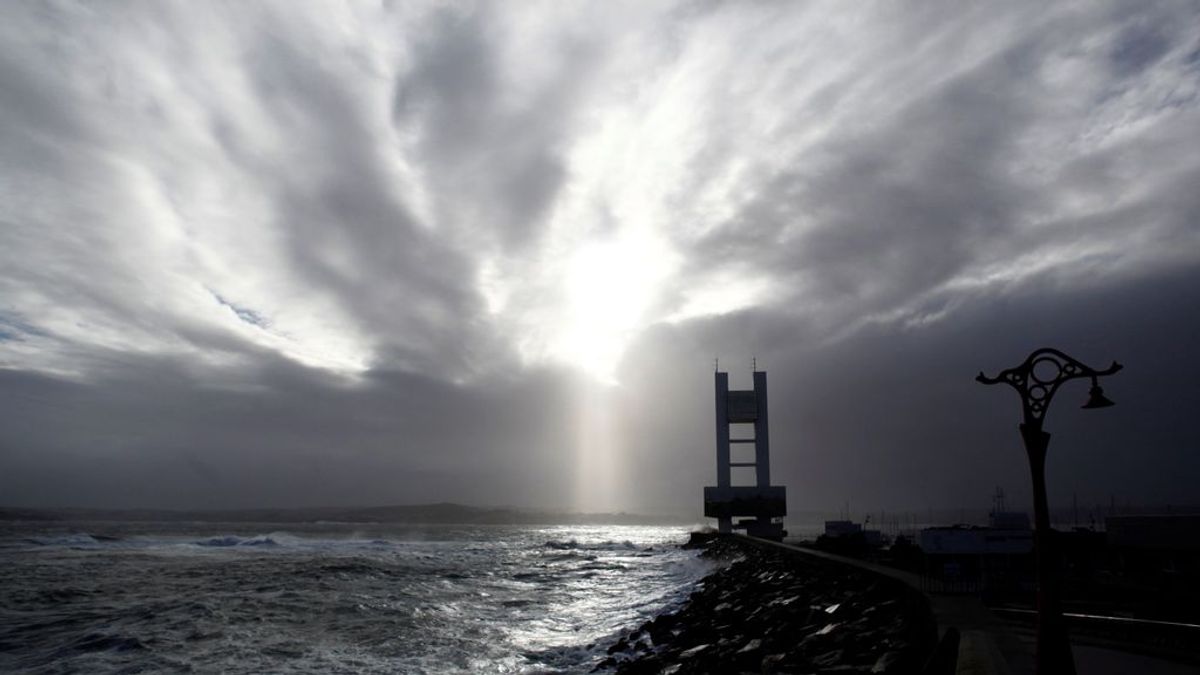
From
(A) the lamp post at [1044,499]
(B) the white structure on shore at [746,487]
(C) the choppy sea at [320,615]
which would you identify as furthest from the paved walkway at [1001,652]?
(B) the white structure on shore at [746,487]

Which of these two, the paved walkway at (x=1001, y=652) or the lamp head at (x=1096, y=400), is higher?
the lamp head at (x=1096, y=400)

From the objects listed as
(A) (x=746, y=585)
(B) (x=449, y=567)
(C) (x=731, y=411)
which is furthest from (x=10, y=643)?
(C) (x=731, y=411)

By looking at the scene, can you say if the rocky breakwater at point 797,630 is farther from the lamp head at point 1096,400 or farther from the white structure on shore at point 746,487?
the white structure on shore at point 746,487

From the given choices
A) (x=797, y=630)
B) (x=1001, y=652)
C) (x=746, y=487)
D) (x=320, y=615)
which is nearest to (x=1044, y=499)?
(x=1001, y=652)

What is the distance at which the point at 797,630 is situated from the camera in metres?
10.8

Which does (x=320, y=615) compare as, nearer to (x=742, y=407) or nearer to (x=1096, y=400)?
(x=1096, y=400)

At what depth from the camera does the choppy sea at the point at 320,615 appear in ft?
42.9

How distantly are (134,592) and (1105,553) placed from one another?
128 feet

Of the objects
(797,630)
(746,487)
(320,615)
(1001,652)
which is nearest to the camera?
(1001,652)

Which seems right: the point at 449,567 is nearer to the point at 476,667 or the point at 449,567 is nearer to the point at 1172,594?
the point at 476,667

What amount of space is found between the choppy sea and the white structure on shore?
758 inches

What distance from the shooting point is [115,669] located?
1245cm

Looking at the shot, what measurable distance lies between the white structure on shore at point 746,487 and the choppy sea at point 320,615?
19.3 metres

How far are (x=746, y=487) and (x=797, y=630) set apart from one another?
4359 cm
